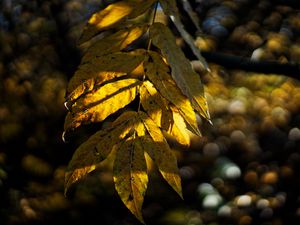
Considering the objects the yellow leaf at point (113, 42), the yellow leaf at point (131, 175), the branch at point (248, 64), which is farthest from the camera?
the branch at point (248, 64)

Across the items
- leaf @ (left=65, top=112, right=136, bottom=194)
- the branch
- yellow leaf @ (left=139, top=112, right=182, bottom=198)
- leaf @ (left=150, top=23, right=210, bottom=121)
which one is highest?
leaf @ (left=150, top=23, right=210, bottom=121)

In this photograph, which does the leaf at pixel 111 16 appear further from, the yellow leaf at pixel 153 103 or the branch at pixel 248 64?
the branch at pixel 248 64

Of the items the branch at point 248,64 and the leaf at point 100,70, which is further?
the branch at point 248,64

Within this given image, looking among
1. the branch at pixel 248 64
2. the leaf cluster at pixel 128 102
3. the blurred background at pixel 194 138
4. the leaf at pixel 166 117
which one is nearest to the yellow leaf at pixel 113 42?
the leaf cluster at pixel 128 102

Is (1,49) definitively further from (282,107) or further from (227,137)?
(282,107)

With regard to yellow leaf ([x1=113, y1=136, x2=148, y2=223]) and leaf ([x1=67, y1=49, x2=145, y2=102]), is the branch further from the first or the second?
yellow leaf ([x1=113, y1=136, x2=148, y2=223])

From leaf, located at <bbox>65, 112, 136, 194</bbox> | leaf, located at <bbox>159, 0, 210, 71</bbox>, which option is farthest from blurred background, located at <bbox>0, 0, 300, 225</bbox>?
leaf, located at <bbox>159, 0, 210, 71</bbox>

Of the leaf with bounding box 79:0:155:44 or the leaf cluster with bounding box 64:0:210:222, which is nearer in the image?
the leaf cluster with bounding box 64:0:210:222
